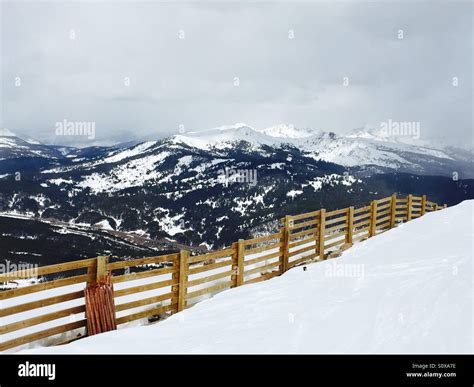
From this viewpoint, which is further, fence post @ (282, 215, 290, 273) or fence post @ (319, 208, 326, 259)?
fence post @ (319, 208, 326, 259)

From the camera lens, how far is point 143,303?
8875 mm

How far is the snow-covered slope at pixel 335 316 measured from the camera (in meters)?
6.45

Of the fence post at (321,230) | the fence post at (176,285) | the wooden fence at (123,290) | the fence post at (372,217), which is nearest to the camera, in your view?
the wooden fence at (123,290)

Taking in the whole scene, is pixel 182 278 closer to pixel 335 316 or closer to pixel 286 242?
pixel 335 316

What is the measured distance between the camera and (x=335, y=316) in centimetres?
757

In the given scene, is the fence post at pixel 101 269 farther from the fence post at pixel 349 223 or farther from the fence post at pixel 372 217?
the fence post at pixel 372 217

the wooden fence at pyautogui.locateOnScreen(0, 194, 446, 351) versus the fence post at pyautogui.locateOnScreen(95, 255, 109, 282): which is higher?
the fence post at pyautogui.locateOnScreen(95, 255, 109, 282)

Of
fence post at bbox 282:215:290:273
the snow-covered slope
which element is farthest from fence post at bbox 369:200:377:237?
fence post at bbox 282:215:290:273

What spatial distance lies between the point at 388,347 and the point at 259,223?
166 m

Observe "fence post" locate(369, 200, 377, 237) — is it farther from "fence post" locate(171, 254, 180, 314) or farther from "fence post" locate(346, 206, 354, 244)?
"fence post" locate(171, 254, 180, 314)

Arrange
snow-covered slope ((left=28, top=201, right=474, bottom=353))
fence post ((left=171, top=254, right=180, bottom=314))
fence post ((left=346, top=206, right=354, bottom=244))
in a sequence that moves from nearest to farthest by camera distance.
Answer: snow-covered slope ((left=28, top=201, right=474, bottom=353)) → fence post ((left=171, top=254, right=180, bottom=314)) → fence post ((left=346, top=206, right=354, bottom=244))

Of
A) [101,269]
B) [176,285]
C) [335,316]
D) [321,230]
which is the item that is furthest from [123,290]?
[321,230]

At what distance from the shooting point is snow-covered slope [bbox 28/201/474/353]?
21.2ft

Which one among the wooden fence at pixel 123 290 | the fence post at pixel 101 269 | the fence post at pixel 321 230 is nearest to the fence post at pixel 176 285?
the wooden fence at pixel 123 290
